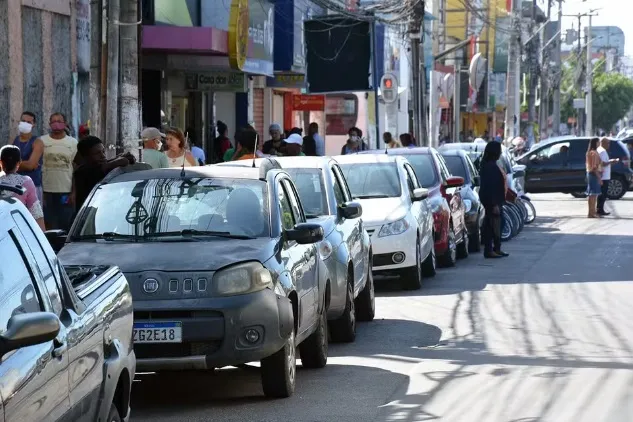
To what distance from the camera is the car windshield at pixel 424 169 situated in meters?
20.8

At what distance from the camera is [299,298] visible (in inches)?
406

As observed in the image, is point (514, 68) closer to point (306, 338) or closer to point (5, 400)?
point (306, 338)

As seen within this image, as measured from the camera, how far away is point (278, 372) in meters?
9.77

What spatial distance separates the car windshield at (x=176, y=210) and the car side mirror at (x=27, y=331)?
16.7ft

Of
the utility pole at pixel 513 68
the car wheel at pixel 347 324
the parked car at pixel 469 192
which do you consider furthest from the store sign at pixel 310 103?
the car wheel at pixel 347 324

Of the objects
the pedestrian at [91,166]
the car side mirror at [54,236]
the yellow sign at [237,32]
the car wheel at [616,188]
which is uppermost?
the yellow sign at [237,32]

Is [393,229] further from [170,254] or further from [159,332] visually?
[159,332]

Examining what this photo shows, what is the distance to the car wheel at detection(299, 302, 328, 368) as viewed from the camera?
11.2 meters

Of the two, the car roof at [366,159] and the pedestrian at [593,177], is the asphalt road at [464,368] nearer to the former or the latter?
the car roof at [366,159]

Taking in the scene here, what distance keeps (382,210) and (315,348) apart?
21.4 ft

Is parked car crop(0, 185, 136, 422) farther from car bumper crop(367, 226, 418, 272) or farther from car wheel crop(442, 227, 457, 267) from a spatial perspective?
car wheel crop(442, 227, 457, 267)

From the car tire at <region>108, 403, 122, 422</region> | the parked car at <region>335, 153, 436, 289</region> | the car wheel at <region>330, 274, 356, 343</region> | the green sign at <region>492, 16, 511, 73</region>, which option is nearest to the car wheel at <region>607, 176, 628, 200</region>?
the parked car at <region>335, 153, 436, 289</region>

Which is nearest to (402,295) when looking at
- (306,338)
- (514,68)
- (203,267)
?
(306,338)

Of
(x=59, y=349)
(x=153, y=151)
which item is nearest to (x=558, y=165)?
(x=153, y=151)
